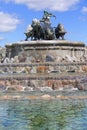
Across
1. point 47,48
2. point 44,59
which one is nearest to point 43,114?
point 44,59

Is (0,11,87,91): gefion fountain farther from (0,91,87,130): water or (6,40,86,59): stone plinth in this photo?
(0,91,87,130): water

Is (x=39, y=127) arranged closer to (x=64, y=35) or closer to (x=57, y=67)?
(x=57, y=67)

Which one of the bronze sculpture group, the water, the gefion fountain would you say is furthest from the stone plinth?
the water

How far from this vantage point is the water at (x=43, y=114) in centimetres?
955

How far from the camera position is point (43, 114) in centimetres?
1123

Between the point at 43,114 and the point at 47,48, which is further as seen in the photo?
the point at 47,48

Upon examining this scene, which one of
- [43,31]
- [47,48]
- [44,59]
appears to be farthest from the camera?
[43,31]

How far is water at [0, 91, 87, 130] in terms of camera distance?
31.3 ft

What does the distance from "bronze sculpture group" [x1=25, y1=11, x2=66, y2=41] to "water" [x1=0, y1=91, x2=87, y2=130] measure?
82.2ft

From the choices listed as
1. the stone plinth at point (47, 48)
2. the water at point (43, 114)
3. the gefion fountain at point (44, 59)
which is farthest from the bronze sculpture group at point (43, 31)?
the water at point (43, 114)

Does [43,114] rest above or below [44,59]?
below

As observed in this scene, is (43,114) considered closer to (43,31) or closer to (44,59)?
(44,59)

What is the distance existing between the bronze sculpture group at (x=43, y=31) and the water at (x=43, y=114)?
25066mm

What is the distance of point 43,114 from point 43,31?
29.2 m
